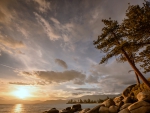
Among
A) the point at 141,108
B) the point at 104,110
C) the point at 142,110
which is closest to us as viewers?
the point at 142,110

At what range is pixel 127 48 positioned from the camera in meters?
15.0

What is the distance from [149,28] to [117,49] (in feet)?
14.5

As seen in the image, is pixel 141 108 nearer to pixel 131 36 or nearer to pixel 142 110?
pixel 142 110

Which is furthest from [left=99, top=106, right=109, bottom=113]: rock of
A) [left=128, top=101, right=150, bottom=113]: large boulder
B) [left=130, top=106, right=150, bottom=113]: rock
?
[left=130, top=106, right=150, bottom=113]: rock

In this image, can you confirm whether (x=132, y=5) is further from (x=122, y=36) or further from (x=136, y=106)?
(x=136, y=106)

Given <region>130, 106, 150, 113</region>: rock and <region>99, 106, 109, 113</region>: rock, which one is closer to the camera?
<region>130, 106, 150, 113</region>: rock

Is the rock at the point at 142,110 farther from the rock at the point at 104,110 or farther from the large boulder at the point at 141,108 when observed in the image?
the rock at the point at 104,110

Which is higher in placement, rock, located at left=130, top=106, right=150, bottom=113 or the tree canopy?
the tree canopy

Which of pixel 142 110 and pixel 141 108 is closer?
pixel 142 110

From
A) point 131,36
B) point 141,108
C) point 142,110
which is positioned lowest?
point 142,110

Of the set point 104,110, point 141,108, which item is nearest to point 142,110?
point 141,108

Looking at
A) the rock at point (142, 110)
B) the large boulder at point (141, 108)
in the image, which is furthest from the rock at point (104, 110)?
the rock at point (142, 110)

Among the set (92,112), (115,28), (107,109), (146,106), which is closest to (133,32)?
(115,28)

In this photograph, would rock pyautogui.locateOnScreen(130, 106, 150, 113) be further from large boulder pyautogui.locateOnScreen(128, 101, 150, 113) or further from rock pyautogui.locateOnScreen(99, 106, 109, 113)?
rock pyautogui.locateOnScreen(99, 106, 109, 113)
